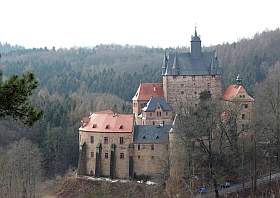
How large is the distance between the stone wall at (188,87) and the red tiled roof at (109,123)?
6.57 metres

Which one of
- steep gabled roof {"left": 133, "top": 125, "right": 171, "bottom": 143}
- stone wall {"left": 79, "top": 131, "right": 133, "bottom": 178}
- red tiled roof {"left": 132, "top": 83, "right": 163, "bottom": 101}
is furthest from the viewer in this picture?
red tiled roof {"left": 132, "top": 83, "right": 163, "bottom": 101}

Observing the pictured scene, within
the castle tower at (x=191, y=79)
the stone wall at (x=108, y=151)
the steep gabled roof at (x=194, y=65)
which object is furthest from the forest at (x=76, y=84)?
the steep gabled roof at (x=194, y=65)

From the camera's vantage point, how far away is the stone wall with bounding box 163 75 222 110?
53344 millimetres

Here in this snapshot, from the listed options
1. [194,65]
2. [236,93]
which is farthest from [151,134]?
[194,65]

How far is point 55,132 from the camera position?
60.6m

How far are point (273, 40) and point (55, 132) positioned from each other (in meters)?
76.9

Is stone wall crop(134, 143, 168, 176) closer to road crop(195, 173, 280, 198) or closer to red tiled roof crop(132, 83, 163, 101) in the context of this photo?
road crop(195, 173, 280, 198)

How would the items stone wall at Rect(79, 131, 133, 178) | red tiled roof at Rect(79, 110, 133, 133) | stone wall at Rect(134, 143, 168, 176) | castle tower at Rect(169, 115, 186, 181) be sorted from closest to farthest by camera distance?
castle tower at Rect(169, 115, 186, 181) < stone wall at Rect(134, 143, 168, 176) < stone wall at Rect(79, 131, 133, 178) < red tiled roof at Rect(79, 110, 133, 133)

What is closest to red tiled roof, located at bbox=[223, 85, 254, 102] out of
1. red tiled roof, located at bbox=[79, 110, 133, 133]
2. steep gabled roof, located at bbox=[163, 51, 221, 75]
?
steep gabled roof, located at bbox=[163, 51, 221, 75]

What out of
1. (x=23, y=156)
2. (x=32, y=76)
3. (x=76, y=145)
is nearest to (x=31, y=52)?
(x=76, y=145)

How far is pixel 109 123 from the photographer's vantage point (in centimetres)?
4834

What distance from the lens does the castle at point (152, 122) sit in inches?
1845

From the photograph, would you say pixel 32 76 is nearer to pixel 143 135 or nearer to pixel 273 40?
pixel 143 135

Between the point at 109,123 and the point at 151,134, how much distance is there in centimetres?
392
